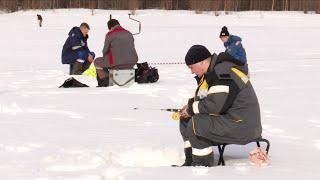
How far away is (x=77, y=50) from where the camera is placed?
11.4 metres

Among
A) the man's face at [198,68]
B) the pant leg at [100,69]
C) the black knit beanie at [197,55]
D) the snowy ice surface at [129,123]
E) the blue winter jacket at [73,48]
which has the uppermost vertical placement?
the black knit beanie at [197,55]

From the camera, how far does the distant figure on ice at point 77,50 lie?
1138 cm

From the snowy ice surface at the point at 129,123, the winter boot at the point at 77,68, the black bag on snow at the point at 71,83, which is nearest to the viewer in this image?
the snowy ice surface at the point at 129,123

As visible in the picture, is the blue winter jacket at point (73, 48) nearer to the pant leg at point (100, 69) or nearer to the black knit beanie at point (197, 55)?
the pant leg at point (100, 69)

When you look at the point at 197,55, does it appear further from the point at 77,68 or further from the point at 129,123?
the point at 77,68

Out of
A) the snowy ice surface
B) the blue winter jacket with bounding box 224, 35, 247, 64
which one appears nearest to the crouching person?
the snowy ice surface

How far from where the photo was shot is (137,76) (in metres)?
10.4

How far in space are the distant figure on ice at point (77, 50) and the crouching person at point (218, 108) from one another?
6.95 meters

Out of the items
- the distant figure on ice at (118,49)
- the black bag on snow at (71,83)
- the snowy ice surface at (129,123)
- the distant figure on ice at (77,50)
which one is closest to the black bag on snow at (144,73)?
the distant figure on ice at (118,49)

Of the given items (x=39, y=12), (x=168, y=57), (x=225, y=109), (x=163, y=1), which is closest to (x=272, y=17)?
(x=163, y=1)

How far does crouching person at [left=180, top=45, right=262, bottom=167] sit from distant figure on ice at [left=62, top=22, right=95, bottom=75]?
6946mm

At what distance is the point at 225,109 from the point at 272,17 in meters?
30.2

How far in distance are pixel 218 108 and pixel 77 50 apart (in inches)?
285

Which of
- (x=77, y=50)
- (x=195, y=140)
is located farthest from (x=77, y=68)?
(x=195, y=140)
